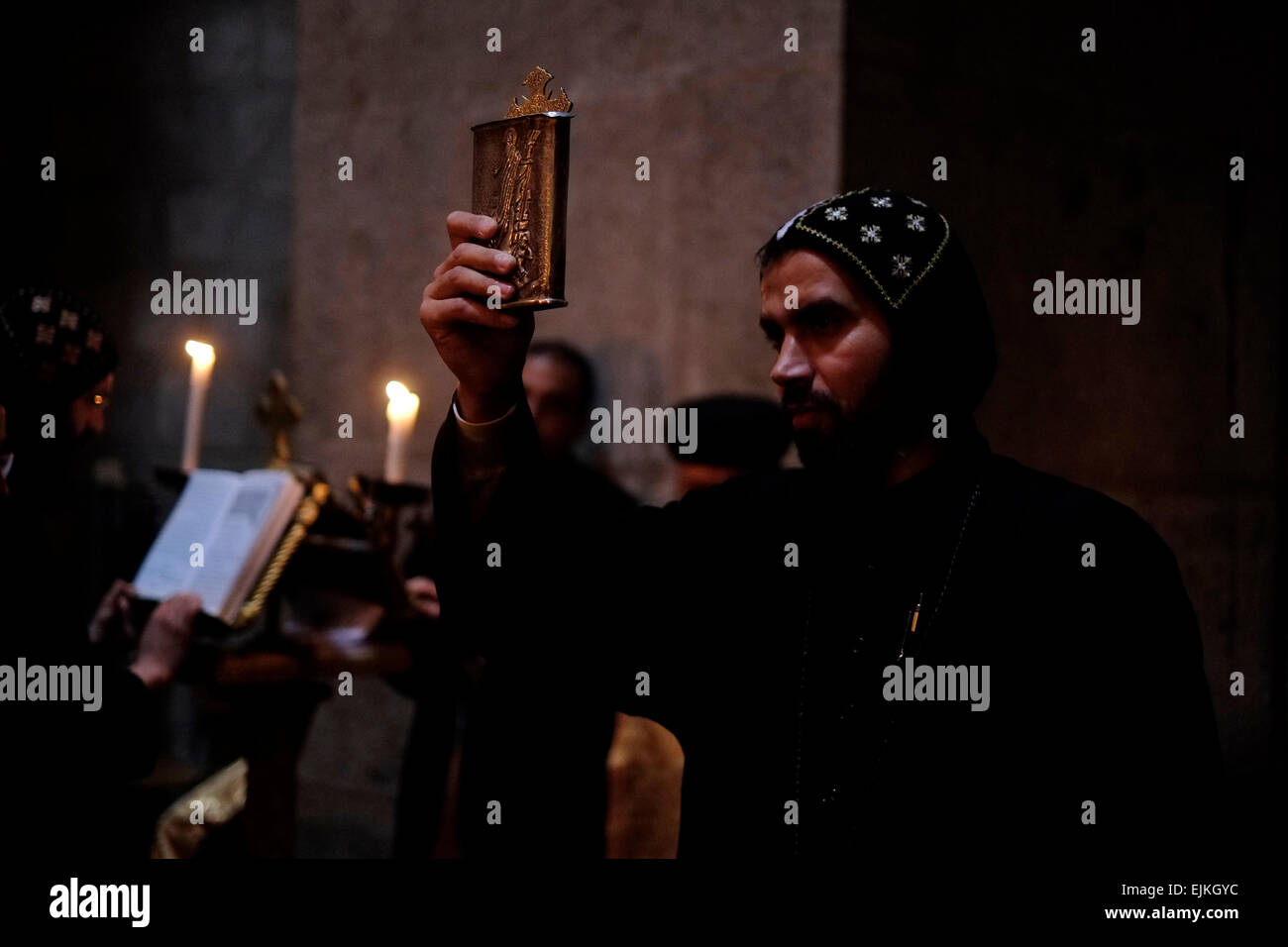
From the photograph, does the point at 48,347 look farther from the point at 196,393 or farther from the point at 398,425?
the point at 398,425

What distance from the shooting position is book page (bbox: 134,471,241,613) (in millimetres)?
3199

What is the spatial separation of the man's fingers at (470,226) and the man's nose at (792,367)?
561 millimetres

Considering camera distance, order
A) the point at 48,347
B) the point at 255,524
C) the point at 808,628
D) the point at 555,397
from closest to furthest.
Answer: the point at 808,628, the point at 48,347, the point at 255,524, the point at 555,397

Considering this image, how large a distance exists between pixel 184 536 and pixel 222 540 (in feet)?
0.56

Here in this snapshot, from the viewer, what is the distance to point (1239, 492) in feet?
19.5

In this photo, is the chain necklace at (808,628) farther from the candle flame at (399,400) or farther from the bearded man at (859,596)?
the candle flame at (399,400)

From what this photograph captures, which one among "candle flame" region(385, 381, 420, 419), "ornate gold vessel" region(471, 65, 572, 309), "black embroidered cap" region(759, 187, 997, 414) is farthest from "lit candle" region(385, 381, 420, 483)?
"ornate gold vessel" region(471, 65, 572, 309)

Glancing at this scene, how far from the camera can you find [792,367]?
202cm

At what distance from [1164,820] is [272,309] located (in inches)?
263

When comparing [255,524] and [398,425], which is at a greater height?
[398,425]

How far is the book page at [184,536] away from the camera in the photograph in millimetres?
3199

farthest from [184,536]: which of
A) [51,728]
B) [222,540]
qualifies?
[51,728]

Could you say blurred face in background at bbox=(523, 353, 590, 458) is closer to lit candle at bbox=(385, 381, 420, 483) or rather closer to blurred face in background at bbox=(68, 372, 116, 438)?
lit candle at bbox=(385, 381, 420, 483)
